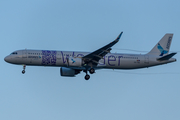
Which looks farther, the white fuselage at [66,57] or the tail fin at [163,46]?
the tail fin at [163,46]

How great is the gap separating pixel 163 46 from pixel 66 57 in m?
18.2

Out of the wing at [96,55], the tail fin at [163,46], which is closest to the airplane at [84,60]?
the wing at [96,55]

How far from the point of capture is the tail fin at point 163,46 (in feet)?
200

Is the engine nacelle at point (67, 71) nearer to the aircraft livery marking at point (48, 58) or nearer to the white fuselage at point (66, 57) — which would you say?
the white fuselage at point (66, 57)

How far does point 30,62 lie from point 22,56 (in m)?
1.57

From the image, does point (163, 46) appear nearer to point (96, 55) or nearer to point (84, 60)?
point (96, 55)

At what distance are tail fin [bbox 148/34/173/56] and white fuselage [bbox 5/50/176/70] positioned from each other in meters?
2.46

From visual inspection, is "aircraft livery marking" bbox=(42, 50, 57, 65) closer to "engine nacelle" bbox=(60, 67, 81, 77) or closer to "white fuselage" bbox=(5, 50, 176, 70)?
"white fuselage" bbox=(5, 50, 176, 70)

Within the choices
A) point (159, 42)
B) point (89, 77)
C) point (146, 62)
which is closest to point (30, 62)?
point (89, 77)

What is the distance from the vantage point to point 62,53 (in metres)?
55.0

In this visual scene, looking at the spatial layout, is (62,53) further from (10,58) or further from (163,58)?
(163,58)

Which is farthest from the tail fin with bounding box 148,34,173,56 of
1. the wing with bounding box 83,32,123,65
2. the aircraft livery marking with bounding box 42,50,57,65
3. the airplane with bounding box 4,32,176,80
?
the aircraft livery marking with bounding box 42,50,57,65

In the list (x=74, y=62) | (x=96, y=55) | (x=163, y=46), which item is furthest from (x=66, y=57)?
(x=163, y=46)

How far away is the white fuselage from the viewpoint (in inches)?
2130
